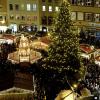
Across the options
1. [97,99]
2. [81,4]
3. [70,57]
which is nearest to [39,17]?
[81,4]

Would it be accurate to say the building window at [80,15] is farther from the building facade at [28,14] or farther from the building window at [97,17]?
the building facade at [28,14]

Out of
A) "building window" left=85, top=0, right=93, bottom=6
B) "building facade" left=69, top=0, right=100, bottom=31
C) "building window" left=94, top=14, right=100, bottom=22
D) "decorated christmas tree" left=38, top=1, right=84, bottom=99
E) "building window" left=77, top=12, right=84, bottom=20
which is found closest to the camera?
"decorated christmas tree" left=38, top=1, right=84, bottom=99

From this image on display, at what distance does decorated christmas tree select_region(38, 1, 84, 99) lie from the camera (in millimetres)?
28406

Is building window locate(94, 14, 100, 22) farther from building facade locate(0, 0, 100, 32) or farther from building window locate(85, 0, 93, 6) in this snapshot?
building facade locate(0, 0, 100, 32)

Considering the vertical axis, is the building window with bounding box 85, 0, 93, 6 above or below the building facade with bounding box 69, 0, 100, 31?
above

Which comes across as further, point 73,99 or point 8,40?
point 8,40

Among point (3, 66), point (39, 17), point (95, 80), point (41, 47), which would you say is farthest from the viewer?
point (39, 17)

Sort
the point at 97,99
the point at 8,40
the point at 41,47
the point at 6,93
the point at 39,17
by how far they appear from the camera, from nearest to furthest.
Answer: the point at 97,99, the point at 6,93, the point at 41,47, the point at 8,40, the point at 39,17

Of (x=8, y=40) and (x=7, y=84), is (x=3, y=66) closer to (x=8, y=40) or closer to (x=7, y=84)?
(x=7, y=84)

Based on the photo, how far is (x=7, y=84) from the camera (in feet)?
74.5

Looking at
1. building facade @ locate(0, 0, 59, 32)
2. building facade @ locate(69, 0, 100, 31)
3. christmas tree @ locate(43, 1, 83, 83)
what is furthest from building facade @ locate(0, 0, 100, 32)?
christmas tree @ locate(43, 1, 83, 83)

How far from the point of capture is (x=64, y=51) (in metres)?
28.5

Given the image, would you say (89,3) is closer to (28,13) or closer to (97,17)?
(97,17)

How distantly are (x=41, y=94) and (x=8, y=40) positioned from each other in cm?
1975
